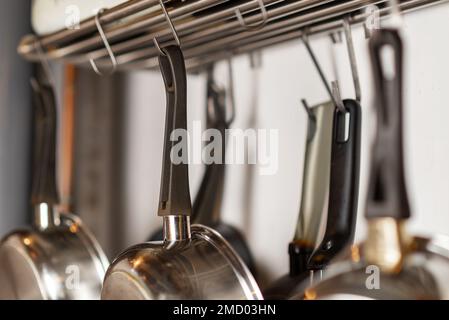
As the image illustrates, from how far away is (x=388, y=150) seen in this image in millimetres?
321

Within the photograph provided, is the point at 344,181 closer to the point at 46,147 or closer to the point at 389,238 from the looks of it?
the point at 389,238

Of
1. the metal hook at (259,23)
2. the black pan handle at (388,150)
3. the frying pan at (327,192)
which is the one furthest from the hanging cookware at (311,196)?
the black pan handle at (388,150)

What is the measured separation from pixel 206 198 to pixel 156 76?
0.68ft

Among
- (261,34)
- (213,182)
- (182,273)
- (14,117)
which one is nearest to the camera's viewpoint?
(182,273)

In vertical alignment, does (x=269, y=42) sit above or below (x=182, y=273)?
above

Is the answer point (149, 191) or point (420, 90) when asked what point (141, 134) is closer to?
point (149, 191)

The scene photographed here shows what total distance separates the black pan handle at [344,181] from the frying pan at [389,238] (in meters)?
0.09

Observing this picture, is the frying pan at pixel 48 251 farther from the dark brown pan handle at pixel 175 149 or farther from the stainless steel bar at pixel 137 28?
the dark brown pan handle at pixel 175 149

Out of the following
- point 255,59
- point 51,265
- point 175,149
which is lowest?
point 51,265

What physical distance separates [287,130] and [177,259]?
22 cm

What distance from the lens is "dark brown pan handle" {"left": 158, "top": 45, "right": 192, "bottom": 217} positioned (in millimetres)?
460

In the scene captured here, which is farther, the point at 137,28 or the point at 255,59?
the point at 255,59

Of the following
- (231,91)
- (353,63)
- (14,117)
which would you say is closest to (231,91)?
(231,91)
